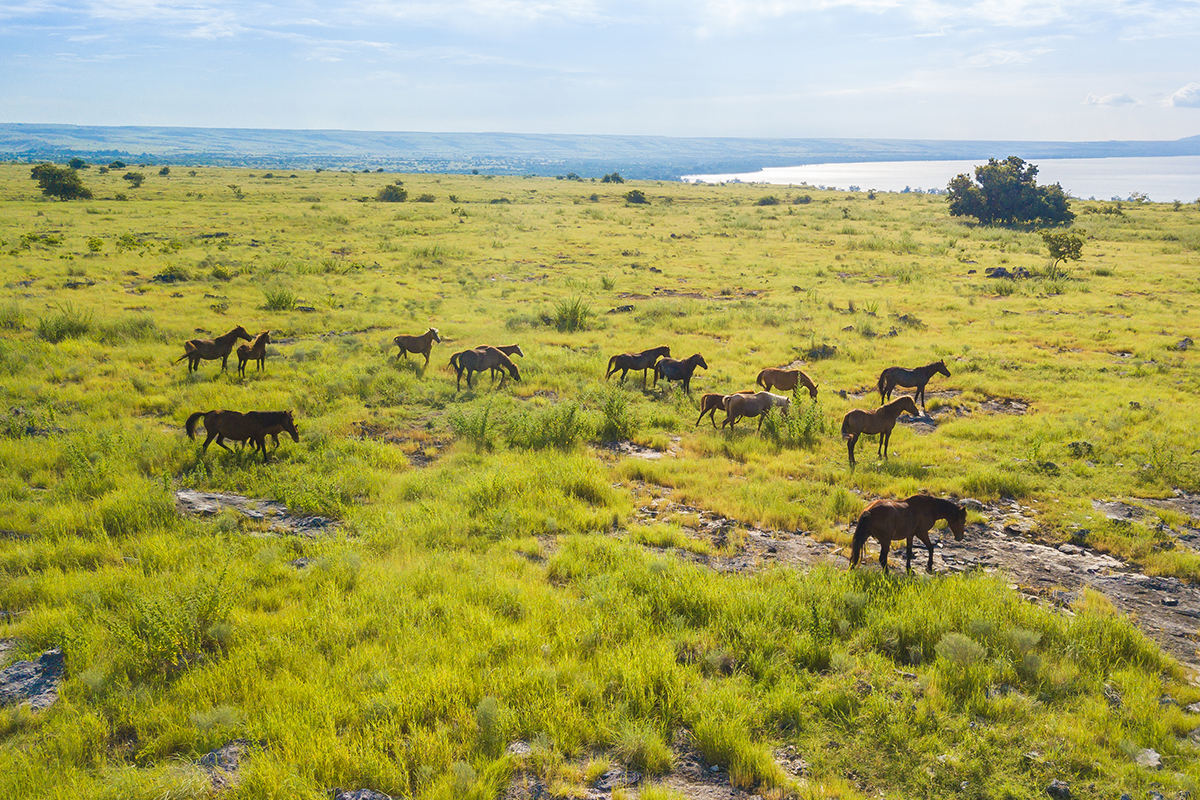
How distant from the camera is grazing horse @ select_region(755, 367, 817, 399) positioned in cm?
1573

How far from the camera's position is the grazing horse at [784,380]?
15.7 metres

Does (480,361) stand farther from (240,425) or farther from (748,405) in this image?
(748,405)

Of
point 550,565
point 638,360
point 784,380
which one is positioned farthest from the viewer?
point 638,360

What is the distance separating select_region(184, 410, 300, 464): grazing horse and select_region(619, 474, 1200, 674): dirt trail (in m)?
7.12

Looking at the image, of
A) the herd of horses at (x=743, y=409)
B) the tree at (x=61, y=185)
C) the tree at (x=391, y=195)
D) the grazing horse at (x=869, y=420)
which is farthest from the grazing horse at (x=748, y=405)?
the tree at (x=61, y=185)

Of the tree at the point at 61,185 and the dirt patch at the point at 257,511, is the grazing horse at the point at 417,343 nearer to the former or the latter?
the dirt patch at the point at 257,511

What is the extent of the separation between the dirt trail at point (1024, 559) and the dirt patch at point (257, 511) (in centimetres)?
519

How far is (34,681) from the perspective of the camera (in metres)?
5.81

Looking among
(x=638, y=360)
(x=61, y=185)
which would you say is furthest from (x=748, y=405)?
(x=61, y=185)

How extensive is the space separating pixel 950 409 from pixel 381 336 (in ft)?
59.5

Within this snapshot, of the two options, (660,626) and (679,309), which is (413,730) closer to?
(660,626)

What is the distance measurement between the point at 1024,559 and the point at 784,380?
25.0ft

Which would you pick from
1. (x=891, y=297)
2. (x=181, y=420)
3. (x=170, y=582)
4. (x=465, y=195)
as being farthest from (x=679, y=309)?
(x=465, y=195)

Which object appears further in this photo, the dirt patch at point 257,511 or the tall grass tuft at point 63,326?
the tall grass tuft at point 63,326
